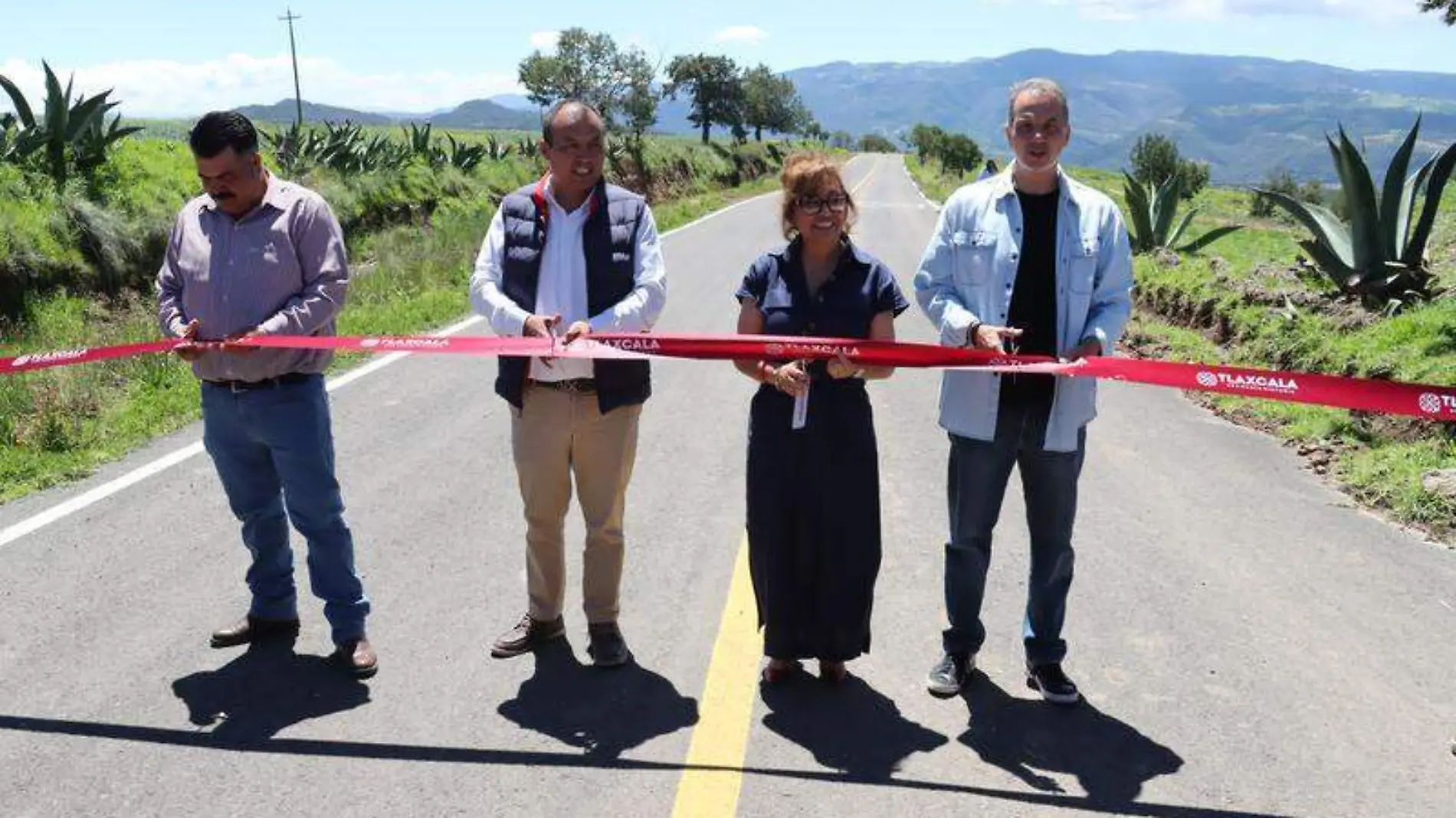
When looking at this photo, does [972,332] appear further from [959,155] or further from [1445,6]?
[959,155]

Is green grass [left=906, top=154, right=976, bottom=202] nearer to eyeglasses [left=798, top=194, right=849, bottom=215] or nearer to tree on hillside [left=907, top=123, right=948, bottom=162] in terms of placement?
tree on hillside [left=907, top=123, right=948, bottom=162]

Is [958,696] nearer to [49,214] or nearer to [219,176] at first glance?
[219,176]

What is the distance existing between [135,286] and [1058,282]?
11132 mm

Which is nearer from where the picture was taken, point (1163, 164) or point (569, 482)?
point (569, 482)

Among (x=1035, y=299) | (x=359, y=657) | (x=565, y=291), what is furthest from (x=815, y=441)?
(x=359, y=657)

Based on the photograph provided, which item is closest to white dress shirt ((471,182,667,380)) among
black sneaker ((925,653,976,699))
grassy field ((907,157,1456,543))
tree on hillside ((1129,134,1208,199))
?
black sneaker ((925,653,976,699))

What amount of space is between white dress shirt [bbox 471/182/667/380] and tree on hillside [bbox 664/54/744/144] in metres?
83.3

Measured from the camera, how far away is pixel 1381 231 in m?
9.54

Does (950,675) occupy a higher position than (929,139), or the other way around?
(929,139)

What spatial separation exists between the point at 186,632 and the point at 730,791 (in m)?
2.23

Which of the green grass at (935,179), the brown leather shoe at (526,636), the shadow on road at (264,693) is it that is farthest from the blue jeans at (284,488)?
the green grass at (935,179)

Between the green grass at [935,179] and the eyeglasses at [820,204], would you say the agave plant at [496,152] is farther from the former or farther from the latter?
the eyeglasses at [820,204]

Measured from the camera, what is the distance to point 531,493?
13.1ft

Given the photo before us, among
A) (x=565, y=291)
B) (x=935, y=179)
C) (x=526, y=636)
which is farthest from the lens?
(x=935, y=179)
